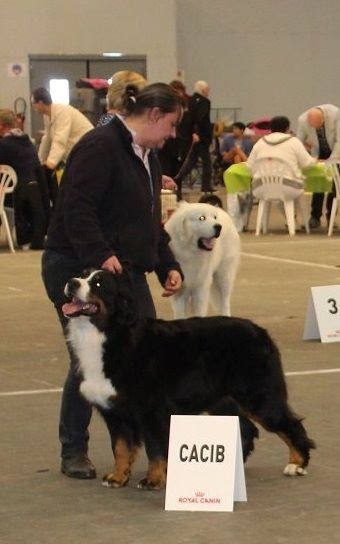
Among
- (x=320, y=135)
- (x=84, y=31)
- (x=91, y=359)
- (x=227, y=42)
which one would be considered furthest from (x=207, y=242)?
(x=227, y=42)

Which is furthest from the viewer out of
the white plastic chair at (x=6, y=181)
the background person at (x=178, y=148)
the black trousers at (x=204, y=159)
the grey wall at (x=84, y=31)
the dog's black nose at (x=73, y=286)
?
the grey wall at (x=84, y=31)

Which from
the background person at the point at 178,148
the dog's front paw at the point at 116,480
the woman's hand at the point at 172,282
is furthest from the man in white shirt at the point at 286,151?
the dog's front paw at the point at 116,480

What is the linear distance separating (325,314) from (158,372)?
11.4 ft

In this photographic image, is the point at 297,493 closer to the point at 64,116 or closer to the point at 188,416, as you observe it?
the point at 188,416

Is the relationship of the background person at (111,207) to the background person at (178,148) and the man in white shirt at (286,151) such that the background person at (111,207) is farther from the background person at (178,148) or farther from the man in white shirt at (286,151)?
the background person at (178,148)

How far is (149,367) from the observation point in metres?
4.56

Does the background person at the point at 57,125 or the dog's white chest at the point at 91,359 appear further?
the background person at the point at 57,125

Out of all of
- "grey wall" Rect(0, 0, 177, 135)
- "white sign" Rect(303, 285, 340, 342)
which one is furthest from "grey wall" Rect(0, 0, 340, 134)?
"white sign" Rect(303, 285, 340, 342)

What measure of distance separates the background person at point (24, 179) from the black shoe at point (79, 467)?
8688mm

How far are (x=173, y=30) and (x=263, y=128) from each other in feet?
9.05

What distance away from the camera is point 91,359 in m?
4.52

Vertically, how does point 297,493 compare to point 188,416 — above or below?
below

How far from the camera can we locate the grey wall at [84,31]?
2198cm

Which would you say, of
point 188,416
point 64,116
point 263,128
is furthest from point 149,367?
point 263,128
